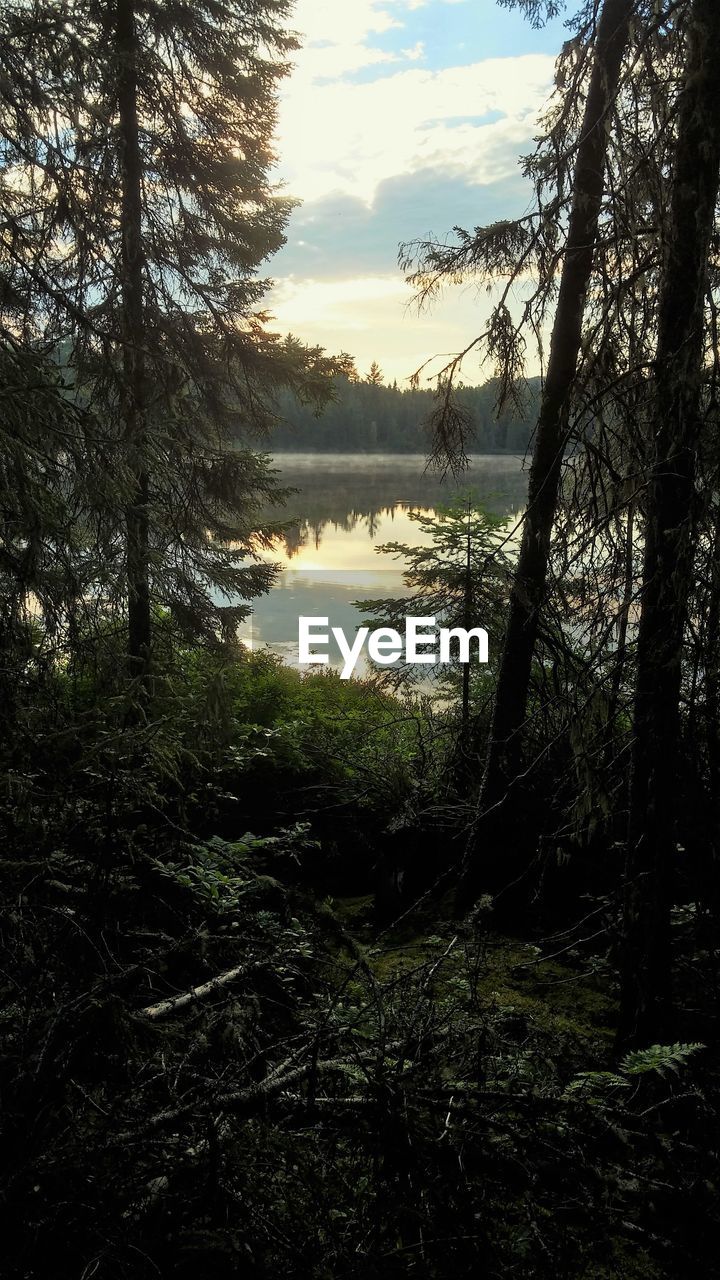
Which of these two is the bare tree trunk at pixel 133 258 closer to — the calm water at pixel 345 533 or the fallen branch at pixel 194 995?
the calm water at pixel 345 533

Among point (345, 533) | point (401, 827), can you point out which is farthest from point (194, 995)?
point (345, 533)

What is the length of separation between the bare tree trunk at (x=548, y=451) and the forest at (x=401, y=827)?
0.03 metres

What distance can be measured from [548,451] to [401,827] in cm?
340

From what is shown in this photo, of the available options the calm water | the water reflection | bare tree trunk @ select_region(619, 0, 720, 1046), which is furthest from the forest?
the water reflection

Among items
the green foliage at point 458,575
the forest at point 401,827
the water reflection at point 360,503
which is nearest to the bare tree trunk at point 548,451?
the forest at point 401,827

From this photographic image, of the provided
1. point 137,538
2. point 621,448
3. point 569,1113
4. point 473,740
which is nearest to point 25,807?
point 137,538

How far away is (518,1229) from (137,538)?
382cm

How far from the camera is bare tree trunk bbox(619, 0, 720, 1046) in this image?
3.16 metres

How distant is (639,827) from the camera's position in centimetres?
381

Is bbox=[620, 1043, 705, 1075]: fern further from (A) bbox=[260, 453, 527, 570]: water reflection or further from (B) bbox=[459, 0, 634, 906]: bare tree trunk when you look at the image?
(A) bbox=[260, 453, 527, 570]: water reflection

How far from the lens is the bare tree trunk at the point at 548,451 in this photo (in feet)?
15.7

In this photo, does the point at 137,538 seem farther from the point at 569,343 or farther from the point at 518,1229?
the point at 518,1229

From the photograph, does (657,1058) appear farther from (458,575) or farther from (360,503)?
(360,503)

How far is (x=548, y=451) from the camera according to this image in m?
5.56
